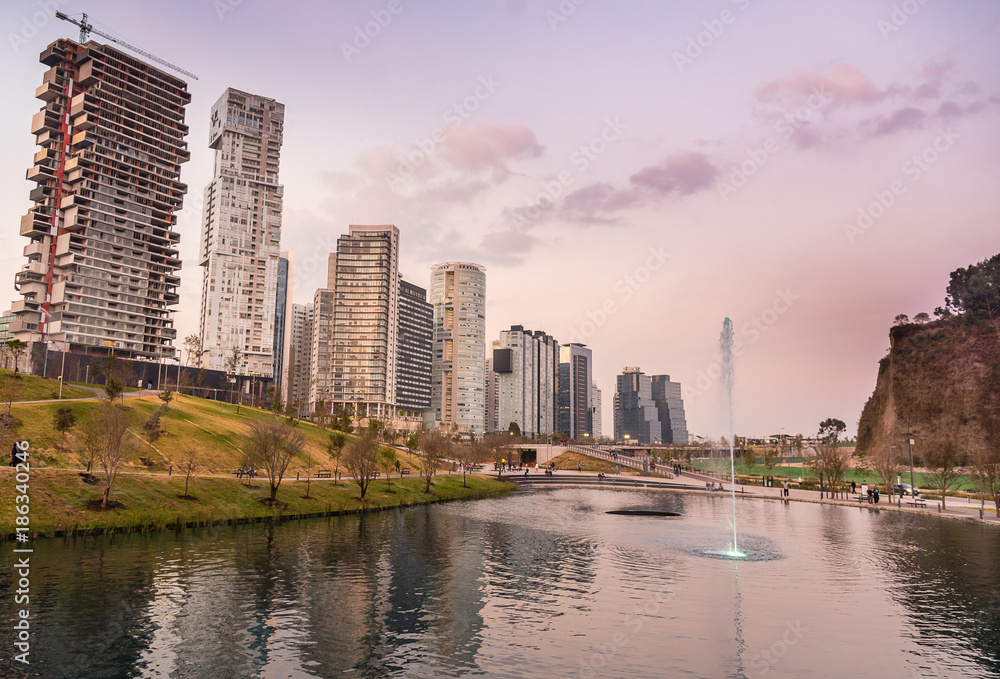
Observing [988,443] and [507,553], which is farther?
[988,443]

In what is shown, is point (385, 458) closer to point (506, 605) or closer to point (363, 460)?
point (363, 460)

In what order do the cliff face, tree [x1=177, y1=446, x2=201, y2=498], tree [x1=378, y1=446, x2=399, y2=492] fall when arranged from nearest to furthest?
tree [x1=177, y1=446, x2=201, y2=498] → tree [x1=378, y1=446, x2=399, y2=492] → the cliff face

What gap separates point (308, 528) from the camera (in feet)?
190

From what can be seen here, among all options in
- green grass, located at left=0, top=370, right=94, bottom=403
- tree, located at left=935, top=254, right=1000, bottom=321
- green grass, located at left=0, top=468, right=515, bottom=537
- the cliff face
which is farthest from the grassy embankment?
tree, located at left=935, top=254, right=1000, bottom=321

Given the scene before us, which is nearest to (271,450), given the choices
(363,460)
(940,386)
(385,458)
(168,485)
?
(168,485)

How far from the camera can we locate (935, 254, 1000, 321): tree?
15600 centimetres

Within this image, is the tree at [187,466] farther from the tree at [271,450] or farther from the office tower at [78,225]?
the office tower at [78,225]

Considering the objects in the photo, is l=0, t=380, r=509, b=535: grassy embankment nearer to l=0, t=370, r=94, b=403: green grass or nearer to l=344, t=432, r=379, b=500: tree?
l=344, t=432, r=379, b=500: tree

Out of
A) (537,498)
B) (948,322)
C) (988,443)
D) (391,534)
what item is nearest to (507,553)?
(391,534)

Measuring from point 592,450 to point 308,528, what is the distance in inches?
5137

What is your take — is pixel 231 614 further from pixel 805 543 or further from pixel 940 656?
pixel 805 543

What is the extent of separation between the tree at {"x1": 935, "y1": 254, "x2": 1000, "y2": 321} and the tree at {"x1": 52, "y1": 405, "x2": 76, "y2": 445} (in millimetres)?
195947

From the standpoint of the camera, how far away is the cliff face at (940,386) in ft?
453

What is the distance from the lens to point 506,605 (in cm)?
3095
